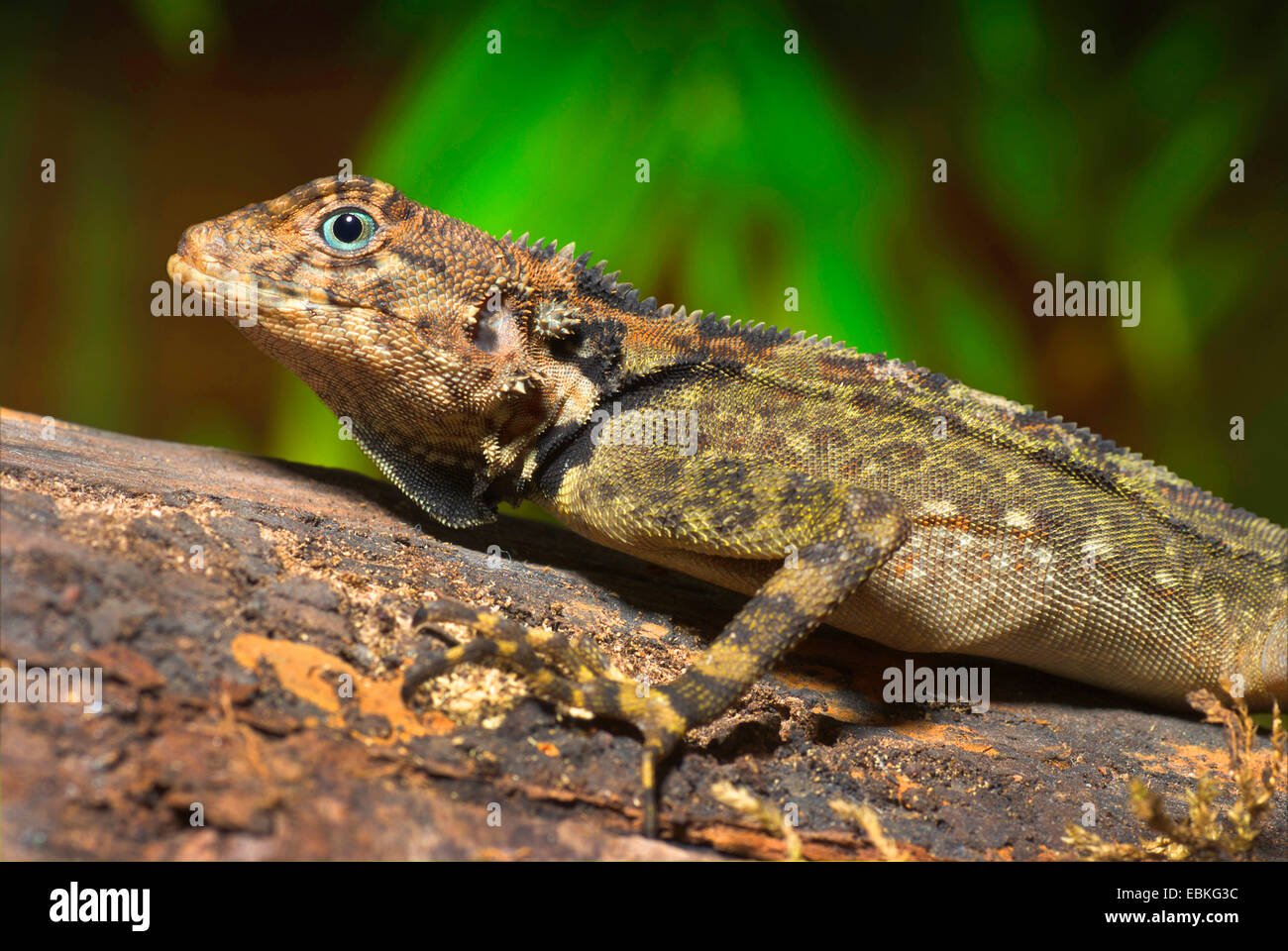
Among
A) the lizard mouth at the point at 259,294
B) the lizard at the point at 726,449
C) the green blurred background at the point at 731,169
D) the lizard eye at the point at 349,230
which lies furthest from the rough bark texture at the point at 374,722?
the green blurred background at the point at 731,169

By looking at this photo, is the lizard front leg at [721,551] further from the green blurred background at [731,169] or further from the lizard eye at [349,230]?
the green blurred background at [731,169]

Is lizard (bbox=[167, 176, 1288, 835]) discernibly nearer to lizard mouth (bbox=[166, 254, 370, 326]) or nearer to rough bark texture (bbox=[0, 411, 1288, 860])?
lizard mouth (bbox=[166, 254, 370, 326])

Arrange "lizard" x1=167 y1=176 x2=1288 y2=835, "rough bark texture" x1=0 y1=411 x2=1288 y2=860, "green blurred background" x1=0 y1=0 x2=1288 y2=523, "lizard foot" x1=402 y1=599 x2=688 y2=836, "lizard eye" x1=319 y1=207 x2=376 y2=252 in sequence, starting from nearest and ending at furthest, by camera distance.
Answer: "rough bark texture" x1=0 y1=411 x2=1288 y2=860
"lizard foot" x1=402 y1=599 x2=688 y2=836
"lizard" x1=167 y1=176 x2=1288 y2=835
"lizard eye" x1=319 y1=207 x2=376 y2=252
"green blurred background" x1=0 y1=0 x2=1288 y2=523

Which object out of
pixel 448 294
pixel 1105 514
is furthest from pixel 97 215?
pixel 1105 514

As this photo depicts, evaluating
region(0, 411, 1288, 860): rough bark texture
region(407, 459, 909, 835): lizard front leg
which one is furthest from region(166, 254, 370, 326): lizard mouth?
region(407, 459, 909, 835): lizard front leg

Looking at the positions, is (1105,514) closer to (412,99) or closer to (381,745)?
(381,745)

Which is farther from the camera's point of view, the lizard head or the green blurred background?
the green blurred background

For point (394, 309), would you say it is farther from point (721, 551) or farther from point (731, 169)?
point (731, 169)
